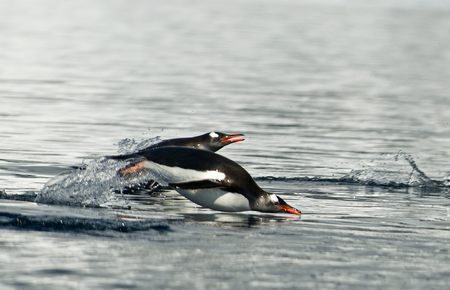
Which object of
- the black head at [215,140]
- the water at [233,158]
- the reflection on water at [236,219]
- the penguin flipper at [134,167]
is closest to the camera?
the water at [233,158]

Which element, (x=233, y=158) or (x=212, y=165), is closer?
(x=212, y=165)

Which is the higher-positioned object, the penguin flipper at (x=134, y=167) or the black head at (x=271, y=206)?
the penguin flipper at (x=134, y=167)

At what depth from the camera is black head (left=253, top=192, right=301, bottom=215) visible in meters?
16.1

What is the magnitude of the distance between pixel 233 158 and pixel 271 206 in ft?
22.7

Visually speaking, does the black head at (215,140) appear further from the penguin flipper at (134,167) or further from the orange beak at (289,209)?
the orange beak at (289,209)

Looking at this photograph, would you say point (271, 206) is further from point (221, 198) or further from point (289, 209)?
point (221, 198)

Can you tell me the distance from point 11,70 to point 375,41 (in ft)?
119

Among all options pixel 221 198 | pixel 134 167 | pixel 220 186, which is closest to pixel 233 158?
pixel 134 167

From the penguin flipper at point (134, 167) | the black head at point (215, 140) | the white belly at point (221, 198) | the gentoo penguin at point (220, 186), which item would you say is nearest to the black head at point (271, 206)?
the gentoo penguin at point (220, 186)

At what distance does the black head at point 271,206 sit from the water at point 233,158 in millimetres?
147

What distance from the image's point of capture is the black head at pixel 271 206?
1606cm

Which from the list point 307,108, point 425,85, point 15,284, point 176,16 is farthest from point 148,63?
point 176,16

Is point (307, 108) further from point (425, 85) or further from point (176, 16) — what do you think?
point (176, 16)

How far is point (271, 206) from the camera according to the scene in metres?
16.1
